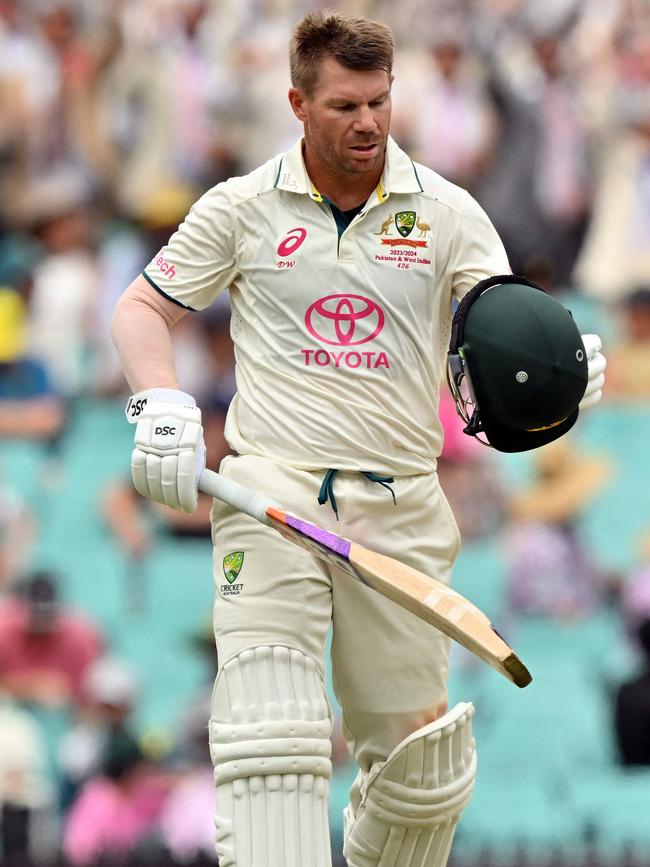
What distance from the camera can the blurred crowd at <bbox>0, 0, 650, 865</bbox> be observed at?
988 centimetres

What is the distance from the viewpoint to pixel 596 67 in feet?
36.3

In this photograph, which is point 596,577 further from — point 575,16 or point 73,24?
point 73,24

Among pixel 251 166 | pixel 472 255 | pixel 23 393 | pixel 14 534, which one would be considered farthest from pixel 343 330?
pixel 251 166

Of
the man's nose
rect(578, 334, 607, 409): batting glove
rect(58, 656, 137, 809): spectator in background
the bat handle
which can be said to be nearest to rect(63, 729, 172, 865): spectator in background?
rect(58, 656, 137, 809): spectator in background

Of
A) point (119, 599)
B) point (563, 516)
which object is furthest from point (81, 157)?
point (563, 516)

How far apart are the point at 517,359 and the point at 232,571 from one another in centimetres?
90

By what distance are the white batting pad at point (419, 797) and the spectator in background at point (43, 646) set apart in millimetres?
3919

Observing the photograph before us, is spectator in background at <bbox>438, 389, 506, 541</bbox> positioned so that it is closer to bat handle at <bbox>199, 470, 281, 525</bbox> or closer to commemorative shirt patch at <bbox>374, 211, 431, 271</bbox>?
commemorative shirt patch at <bbox>374, 211, 431, 271</bbox>

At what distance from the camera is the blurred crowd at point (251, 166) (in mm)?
9883

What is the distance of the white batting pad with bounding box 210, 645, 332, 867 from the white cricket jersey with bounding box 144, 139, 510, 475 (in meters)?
0.55

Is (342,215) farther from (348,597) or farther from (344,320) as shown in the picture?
(348,597)

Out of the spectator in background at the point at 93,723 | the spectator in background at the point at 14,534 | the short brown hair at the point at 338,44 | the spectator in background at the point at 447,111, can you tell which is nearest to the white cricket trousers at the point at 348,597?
the short brown hair at the point at 338,44

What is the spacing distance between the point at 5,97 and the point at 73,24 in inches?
23.9

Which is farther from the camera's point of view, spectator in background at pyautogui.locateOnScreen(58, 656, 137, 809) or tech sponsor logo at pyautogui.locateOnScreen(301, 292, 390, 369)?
spectator in background at pyautogui.locateOnScreen(58, 656, 137, 809)
